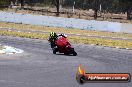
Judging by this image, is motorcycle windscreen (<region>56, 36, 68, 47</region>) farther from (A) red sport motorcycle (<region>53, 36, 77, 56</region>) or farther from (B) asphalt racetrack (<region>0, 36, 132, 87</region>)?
(B) asphalt racetrack (<region>0, 36, 132, 87</region>)

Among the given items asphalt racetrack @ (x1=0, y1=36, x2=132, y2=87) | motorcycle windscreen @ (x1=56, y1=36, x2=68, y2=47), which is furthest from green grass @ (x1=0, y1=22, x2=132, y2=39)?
asphalt racetrack @ (x1=0, y1=36, x2=132, y2=87)

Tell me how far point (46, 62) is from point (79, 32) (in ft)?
85.1

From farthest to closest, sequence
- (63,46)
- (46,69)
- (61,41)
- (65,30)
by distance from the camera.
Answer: (65,30) < (63,46) < (61,41) < (46,69)

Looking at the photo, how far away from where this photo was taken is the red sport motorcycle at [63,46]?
22.8 m

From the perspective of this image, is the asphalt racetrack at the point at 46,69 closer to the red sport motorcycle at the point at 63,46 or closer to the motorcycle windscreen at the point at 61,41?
the red sport motorcycle at the point at 63,46

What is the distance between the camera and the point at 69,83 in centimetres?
1351

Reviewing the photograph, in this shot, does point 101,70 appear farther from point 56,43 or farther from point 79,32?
point 79,32

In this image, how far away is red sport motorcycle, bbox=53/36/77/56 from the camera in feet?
74.6

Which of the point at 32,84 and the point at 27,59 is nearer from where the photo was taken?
the point at 32,84

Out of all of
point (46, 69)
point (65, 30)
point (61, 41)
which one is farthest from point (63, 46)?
point (65, 30)

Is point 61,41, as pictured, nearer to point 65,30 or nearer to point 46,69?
point 46,69

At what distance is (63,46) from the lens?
23.0 metres

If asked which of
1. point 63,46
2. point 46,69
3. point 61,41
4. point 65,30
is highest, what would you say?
point 61,41

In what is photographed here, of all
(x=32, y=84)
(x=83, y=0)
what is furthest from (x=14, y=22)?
(x=83, y=0)
